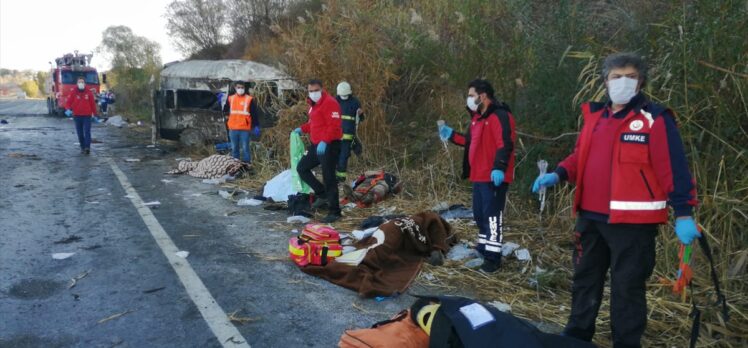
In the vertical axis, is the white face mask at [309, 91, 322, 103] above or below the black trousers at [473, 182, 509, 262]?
above

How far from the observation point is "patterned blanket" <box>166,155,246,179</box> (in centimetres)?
1004

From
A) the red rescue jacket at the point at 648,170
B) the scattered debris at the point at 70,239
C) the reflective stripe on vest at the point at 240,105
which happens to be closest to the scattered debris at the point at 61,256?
the scattered debris at the point at 70,239

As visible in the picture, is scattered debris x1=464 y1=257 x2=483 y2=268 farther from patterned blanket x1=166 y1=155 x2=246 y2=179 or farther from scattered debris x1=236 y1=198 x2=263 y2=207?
patterned blanket x1=166 y1=155 x2=246 y2=179

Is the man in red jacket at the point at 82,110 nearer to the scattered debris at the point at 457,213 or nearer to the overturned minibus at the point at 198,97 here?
the overturned minibus at the point at 198,97

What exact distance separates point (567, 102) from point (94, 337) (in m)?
5.25

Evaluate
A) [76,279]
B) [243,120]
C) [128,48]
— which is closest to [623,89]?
[76,279]

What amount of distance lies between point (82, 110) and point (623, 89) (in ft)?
42.5

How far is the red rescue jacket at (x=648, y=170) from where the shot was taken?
2.86m

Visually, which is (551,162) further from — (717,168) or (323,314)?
(323,314)

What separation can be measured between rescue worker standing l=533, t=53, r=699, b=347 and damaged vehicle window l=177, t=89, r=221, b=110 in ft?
36.9

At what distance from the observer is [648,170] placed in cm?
293

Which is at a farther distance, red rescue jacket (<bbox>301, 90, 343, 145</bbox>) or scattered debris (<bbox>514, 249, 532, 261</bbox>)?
red rescue jacket (<bbox>301, 90, 343, 145</bbox>)

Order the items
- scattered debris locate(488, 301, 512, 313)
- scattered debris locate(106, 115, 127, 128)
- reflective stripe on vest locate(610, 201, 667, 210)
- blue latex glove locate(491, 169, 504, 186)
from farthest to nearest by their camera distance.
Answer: scattered debris locate(106, 115, 127, 128), blue latex glove locate(491, 169, 504, 186), scattered debris locate(488, 301, 512, 313), reflective stripe on vest locate(610, 201, 667, 210)

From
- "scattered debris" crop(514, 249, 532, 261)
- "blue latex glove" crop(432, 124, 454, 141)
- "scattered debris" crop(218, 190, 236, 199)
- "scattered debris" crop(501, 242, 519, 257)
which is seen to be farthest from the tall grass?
"scattered debris" crop(218, 190, 236, 199)
